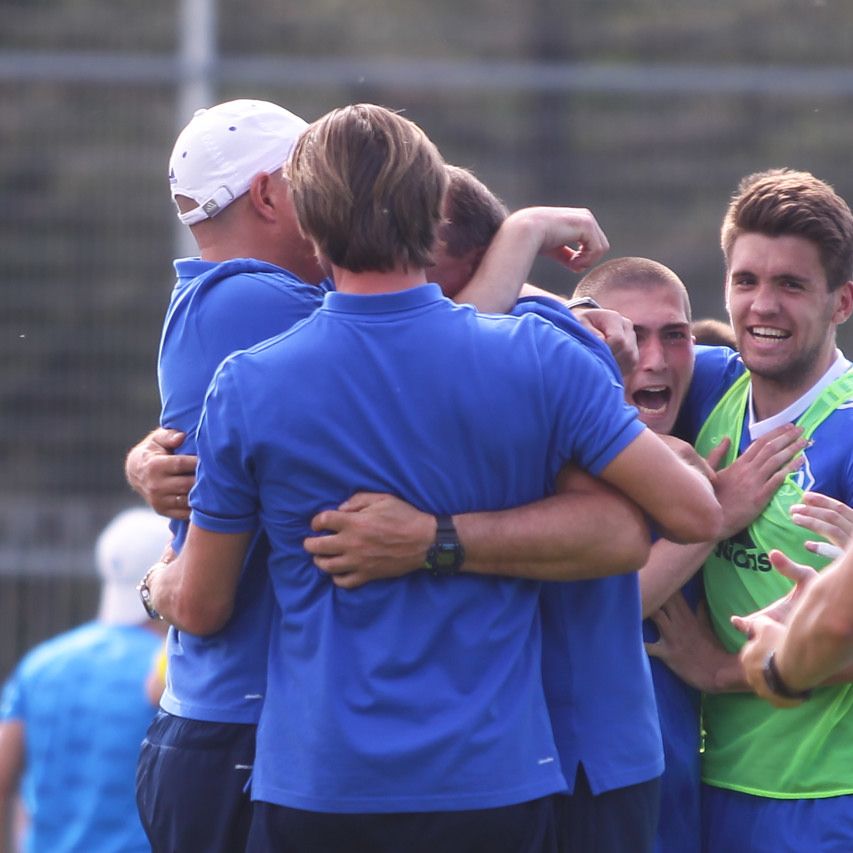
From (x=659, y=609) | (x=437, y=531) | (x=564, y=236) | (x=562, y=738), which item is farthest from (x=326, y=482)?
(x=659, y=609)

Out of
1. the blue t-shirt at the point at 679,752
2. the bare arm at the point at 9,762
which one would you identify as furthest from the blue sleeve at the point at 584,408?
the bare arm at the point at 9,762

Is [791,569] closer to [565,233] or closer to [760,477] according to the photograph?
A: [760,477]

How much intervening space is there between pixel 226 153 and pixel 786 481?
1410 millimetres

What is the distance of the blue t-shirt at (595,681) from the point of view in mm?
3010

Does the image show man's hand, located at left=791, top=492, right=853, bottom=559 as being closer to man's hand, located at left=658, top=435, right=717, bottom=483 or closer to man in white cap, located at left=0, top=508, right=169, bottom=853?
man's hand, located at left=658, top=435, right=717, bottom=483

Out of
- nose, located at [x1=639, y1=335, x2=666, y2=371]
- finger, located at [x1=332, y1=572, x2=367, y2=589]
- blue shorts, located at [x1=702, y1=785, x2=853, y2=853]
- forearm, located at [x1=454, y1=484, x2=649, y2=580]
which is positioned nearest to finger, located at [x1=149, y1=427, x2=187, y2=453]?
finger, located at [x1=332, y1=572, x2=367, y2=589]

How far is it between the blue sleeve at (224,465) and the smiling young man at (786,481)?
1319mm

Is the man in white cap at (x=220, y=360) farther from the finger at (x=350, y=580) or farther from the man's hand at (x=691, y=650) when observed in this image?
the man's hand at (x=691, y=650)

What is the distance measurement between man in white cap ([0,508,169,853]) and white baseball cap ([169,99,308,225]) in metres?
2.12

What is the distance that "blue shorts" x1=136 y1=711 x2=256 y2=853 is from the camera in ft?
10.3

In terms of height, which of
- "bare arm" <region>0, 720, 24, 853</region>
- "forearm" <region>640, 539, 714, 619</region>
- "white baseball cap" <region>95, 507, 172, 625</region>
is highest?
"forearm" <region>640, 539, 714, 619</region>

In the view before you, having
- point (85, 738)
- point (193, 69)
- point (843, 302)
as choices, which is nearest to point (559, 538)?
point (843, 302)

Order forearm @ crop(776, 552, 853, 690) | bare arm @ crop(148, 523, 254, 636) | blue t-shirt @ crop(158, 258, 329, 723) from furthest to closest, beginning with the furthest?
blue t-shirt @ crop(158, 258, 329, 723)
bare arm @ crop(148, 523, 254, 636)
forearm @ crop(776, 552, 853, 690)

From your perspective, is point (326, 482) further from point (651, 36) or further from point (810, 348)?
point (651, 36)
